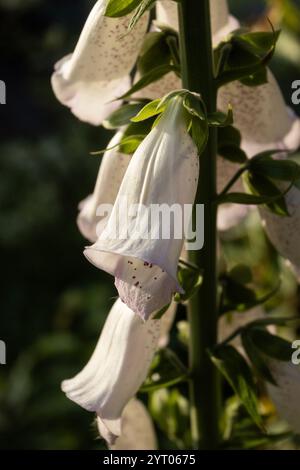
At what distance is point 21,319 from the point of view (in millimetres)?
2578

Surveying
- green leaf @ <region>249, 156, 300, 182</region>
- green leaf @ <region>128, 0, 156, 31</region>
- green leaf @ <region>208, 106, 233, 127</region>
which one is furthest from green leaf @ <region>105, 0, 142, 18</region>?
green leaf @ <region>249, 156, 300, 182</region>

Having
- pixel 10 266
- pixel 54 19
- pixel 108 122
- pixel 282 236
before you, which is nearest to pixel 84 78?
pixel 108 122

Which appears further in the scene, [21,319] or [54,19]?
[54,19]

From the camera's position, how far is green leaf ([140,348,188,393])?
822mm

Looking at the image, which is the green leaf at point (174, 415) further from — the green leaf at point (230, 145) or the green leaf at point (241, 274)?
the green leaf at point (230, 145)

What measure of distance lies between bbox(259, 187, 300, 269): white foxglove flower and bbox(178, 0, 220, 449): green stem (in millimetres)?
83

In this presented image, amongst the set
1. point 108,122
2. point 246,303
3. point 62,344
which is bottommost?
point 62,344

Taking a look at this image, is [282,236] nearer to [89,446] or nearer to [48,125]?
[89,446]

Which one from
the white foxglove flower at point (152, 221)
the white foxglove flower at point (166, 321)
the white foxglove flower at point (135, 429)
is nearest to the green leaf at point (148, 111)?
the white foxglove flower at point (152, 221)

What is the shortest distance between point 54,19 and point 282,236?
350 centimetres

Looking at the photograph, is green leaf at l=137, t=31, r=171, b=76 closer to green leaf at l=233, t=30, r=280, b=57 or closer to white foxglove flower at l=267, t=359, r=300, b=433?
green leaf at l=233, t=30, r=280, b=57

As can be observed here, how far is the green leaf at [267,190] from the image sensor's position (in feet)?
2.66

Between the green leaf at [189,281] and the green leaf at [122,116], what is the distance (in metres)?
0.15

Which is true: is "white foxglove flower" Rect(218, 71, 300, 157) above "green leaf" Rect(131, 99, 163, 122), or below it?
below
